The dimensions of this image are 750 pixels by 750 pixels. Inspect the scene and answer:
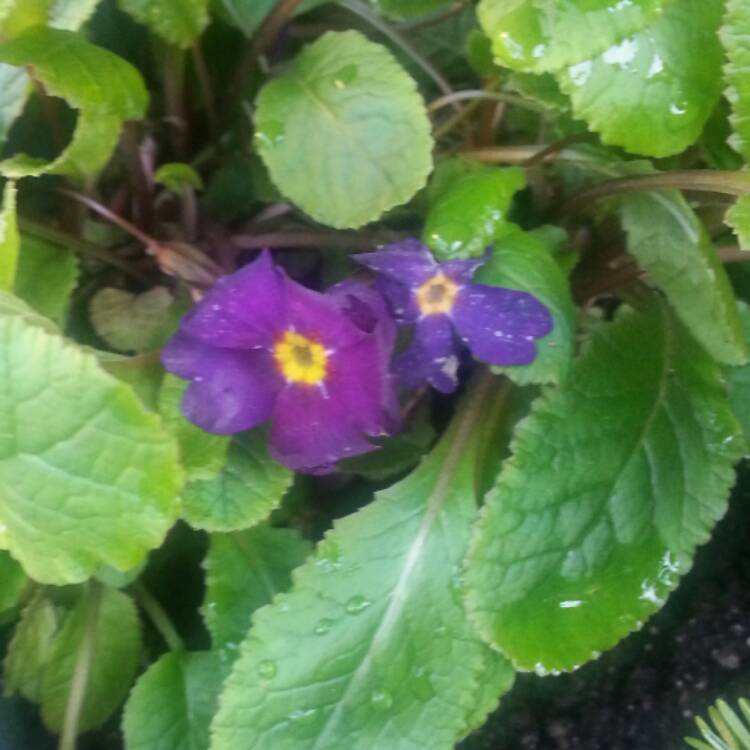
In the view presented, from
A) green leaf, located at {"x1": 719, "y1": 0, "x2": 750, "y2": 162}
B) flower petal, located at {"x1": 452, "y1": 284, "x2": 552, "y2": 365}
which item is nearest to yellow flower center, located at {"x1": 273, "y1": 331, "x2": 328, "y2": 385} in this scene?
flower petal, located at {"x1": 452, "y1": 284, "x2": 552, "y2": 365}

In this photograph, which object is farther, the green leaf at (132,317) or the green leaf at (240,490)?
the green leaf at (132,317)

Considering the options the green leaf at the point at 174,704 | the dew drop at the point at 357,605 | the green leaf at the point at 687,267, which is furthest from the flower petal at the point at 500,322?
the green leaf at the point at 174,704

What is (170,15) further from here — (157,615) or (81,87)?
(157,615)

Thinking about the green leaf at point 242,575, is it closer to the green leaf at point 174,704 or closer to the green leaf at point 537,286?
the green leaf at point 174,704

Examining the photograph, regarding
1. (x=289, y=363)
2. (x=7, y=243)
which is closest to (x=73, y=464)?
(x=7, y=243)

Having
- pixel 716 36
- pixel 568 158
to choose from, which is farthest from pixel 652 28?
pixel 568 158

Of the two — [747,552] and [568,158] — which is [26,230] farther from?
[747,552]
